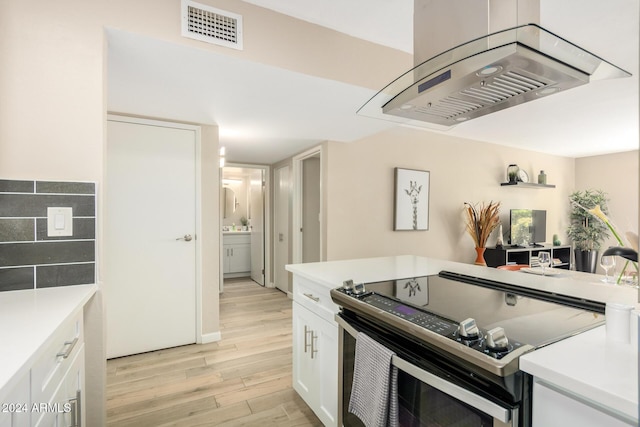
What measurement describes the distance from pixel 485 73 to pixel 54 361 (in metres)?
1.67

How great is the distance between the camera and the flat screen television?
A: 4.86 metres

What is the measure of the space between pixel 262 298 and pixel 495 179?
13.0ft

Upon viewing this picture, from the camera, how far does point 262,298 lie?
174 inches

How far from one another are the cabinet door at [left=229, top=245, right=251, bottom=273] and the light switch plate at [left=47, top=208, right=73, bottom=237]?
434 centimetres

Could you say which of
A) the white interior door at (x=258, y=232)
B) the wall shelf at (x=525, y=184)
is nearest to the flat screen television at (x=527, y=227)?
the wall shelf at (x=525, y=184)

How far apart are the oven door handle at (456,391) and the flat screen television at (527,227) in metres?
4.56

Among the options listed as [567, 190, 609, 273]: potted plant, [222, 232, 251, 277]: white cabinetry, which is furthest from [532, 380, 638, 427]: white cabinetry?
[567, 190, 609, 273]: potted plant

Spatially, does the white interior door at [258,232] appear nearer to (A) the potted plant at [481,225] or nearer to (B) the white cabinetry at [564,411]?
(A) the potted plant at [481,225]

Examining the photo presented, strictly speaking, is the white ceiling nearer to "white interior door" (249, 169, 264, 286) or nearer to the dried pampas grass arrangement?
the dried pampas grass arrangement

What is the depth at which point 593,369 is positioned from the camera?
0.73 meters

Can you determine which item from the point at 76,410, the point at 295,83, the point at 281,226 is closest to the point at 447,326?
the point at 76,410

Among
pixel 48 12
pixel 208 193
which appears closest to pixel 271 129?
pixel 208 193

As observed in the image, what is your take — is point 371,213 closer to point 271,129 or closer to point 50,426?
point 271,129

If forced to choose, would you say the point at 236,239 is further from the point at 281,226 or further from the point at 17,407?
the point at 17,407
